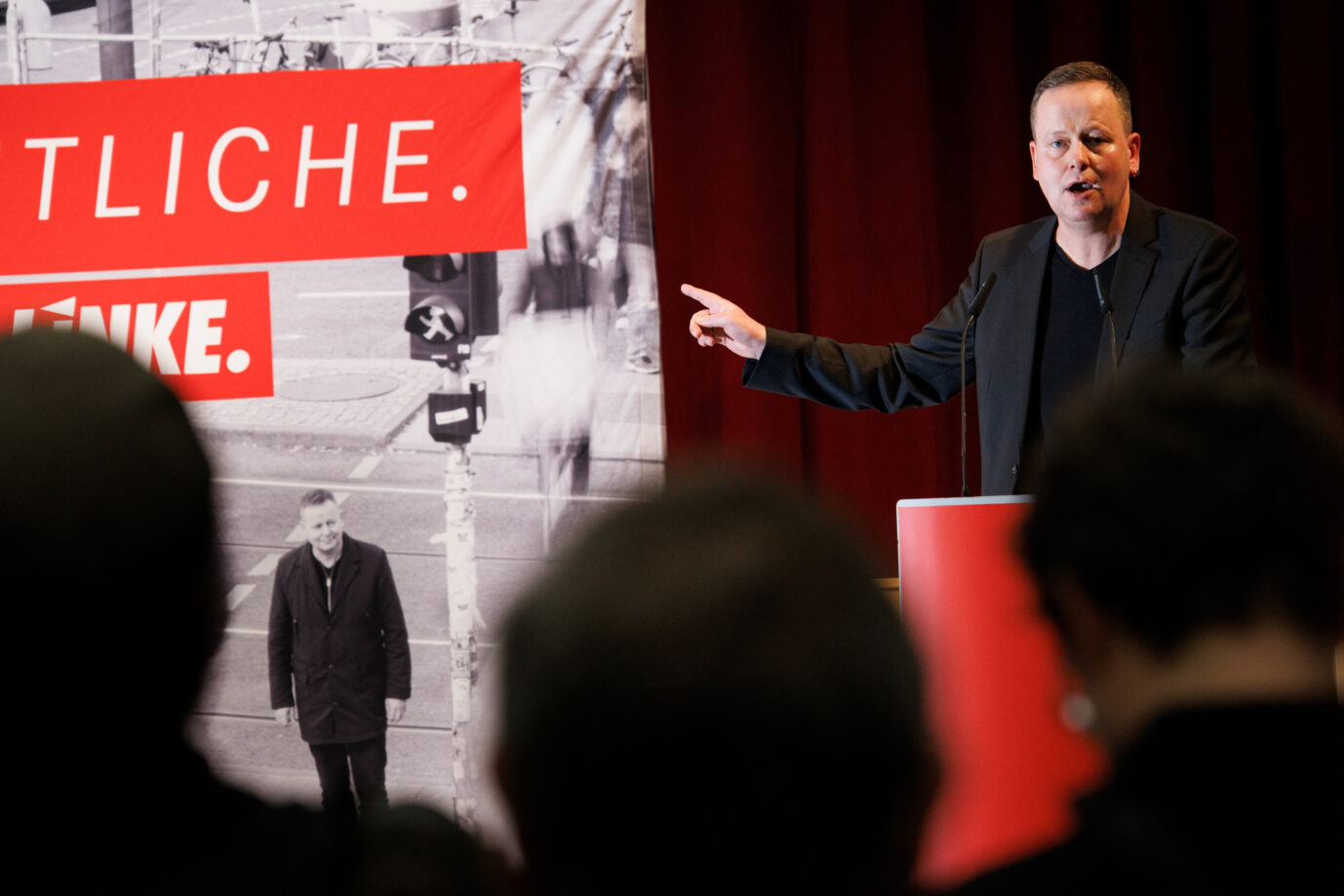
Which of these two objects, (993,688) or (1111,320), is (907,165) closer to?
(1111,320)

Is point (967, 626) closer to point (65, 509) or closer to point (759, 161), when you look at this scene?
point (65, 509)

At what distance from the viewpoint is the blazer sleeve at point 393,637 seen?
136 inches

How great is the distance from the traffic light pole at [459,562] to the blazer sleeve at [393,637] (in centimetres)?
13

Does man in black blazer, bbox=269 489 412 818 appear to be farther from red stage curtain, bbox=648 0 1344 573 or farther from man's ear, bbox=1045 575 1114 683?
man's ear, bbox=1045 575 1114 683

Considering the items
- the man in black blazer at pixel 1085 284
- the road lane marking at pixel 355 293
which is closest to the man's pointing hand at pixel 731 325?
the man in black blazer at pixel 1085 284

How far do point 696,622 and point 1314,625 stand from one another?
1.36 feet

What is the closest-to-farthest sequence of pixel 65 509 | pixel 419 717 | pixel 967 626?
pixel 65 509 < pixel 967 626 < pixel 419 717

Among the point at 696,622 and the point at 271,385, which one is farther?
the point at 271,385

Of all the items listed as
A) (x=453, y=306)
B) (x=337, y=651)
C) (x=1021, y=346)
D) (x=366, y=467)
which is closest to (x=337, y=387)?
(x=366, y=467)

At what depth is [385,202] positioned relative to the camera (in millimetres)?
3551

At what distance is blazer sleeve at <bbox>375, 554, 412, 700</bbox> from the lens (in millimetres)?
3451

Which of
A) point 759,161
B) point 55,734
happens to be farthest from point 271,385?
point 55,734

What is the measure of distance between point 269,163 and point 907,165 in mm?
1924

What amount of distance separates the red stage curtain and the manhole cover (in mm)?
→ 853
